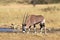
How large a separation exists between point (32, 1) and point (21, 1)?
2565mm

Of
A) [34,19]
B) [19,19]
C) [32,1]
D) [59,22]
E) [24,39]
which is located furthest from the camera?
[32,1]

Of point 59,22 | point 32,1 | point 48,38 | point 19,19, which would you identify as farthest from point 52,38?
point 32,1

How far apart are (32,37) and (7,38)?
1.45 m

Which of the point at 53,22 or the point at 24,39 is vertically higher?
the point at 24,39

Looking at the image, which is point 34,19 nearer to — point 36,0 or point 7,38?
point 7,38

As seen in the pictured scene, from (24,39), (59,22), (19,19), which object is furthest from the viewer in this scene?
(19,19)

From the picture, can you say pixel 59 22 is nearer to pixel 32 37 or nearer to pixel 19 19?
pixel 19 19

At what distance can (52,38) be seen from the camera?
1290 centimetres

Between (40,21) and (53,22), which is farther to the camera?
(53,22)

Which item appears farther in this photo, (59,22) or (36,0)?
(36,0)

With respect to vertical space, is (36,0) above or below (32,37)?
below

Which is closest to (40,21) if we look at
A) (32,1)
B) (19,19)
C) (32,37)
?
(32,37)

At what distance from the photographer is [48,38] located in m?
12.8

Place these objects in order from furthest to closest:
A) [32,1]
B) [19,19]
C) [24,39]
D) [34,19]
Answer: [32,1]
[19,19]
[34,19]
[24,39]
